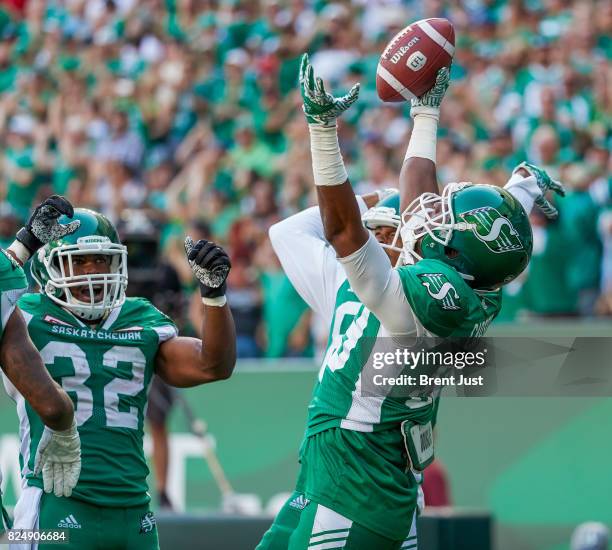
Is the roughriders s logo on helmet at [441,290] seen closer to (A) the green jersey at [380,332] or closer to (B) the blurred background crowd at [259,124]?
(A) the green jersey at [380,332]

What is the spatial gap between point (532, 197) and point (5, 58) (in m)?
11.7

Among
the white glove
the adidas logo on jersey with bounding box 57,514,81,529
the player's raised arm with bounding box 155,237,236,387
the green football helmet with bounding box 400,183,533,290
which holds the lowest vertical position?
the adidas logo on jersey with bounding box 57,514,81,529

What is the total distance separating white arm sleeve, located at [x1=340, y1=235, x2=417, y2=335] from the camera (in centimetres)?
→ 397

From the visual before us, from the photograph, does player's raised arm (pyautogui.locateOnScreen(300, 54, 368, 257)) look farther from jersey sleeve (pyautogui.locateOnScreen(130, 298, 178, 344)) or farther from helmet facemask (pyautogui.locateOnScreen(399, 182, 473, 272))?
jersey sleeve (pyautogui.locateOnScreen(130, 298, 178, 344))

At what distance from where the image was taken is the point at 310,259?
491cm

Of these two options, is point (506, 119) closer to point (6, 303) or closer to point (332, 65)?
point (332, 65)

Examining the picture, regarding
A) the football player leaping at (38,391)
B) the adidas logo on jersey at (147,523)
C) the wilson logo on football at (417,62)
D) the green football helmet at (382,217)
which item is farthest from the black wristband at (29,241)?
the wilson logo on football at (417,62)

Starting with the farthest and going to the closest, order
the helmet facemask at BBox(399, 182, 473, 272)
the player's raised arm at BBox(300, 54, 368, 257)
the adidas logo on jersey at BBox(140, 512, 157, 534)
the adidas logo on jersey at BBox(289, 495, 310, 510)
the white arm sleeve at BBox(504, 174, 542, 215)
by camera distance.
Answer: the white arm sleeve at BBox(504, 174, 542, 215)
the adidas logo on jersey at BBox(140, 512, 157, 534)
the adidas logo on jersey at BBox(289, 495, 310, 510)
the helmet facemask at BBox(399, 182, 473, 272)
the player's raised arm at BBox(300, 54, 368, 257)

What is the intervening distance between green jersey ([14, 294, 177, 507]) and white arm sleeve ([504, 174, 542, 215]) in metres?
1.57

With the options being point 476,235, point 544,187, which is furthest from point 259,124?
point 476,235

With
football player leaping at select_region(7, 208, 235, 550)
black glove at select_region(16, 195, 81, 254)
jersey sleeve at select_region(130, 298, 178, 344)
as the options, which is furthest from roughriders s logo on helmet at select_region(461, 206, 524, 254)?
black glove at select_region(16, 195, 81, 254)

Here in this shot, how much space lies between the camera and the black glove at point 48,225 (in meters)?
4.66

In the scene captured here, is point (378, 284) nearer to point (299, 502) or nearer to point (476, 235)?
point (476, 235)

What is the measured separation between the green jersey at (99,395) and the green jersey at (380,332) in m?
0.68
